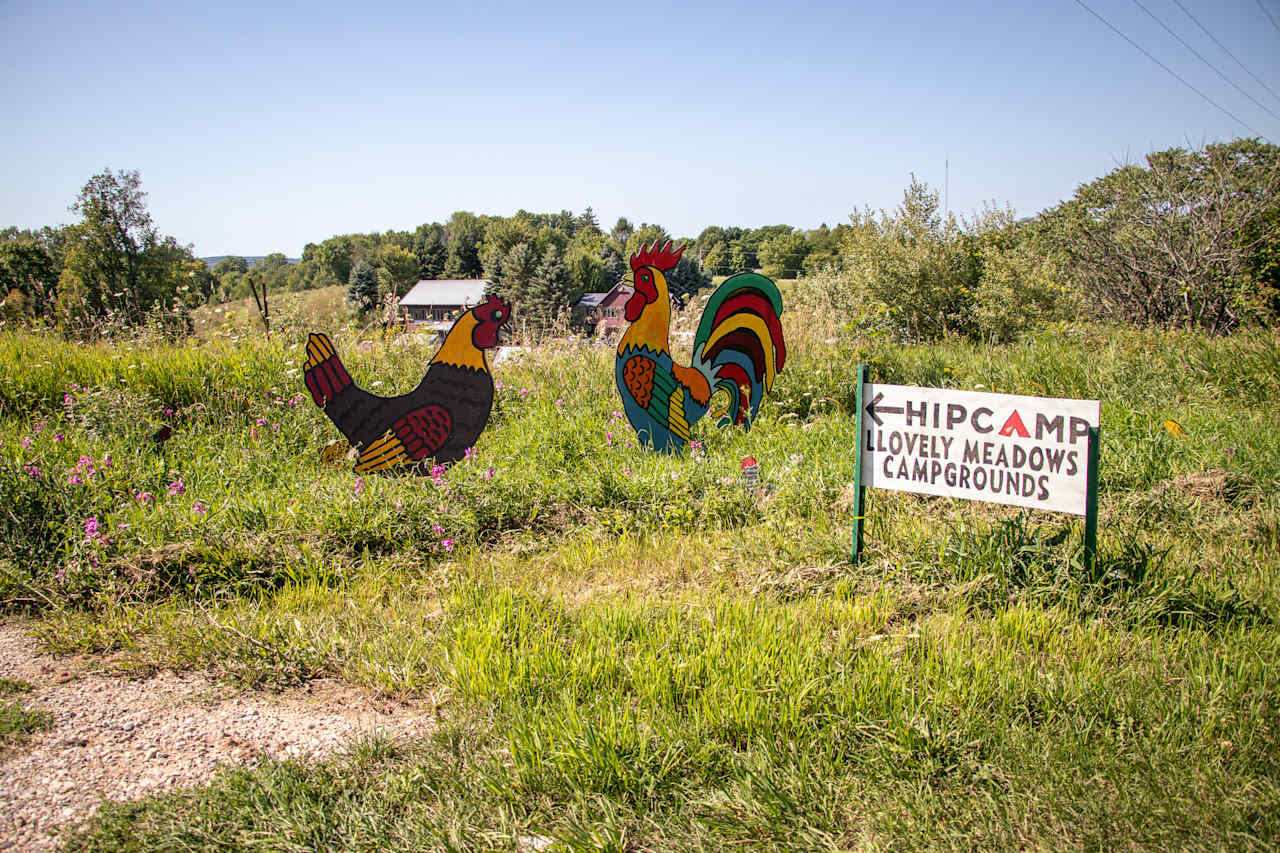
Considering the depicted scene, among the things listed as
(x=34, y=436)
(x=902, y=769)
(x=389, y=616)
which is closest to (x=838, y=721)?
(x=902, y=769)

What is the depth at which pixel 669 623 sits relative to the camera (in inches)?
120

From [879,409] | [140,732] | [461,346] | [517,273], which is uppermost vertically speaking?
[517,273]

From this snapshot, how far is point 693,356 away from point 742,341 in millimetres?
575

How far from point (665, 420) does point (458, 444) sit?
5.60ft

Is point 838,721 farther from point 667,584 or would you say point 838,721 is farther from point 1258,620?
point 1258,620

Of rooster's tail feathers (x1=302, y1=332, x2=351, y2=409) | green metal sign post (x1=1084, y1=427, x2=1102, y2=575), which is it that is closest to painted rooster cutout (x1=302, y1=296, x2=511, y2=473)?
rooster's tail feathers (x1=302, y1=332, x2=351, y2=409)

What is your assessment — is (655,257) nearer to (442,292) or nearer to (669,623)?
(669,623)

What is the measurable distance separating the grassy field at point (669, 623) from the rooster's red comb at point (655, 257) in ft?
4.55

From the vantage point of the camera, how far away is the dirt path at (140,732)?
7.26ft

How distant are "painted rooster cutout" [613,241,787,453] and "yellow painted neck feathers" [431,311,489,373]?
1196mm

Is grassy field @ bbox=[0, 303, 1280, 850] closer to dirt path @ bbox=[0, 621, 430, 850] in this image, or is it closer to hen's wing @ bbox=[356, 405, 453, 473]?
dirt path @ bbox=[0, 621, 430, 850]

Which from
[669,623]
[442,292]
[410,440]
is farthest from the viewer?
[442,292]

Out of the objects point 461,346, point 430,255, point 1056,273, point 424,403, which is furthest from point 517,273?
point 424,403

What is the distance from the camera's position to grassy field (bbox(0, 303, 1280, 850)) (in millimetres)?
2066
